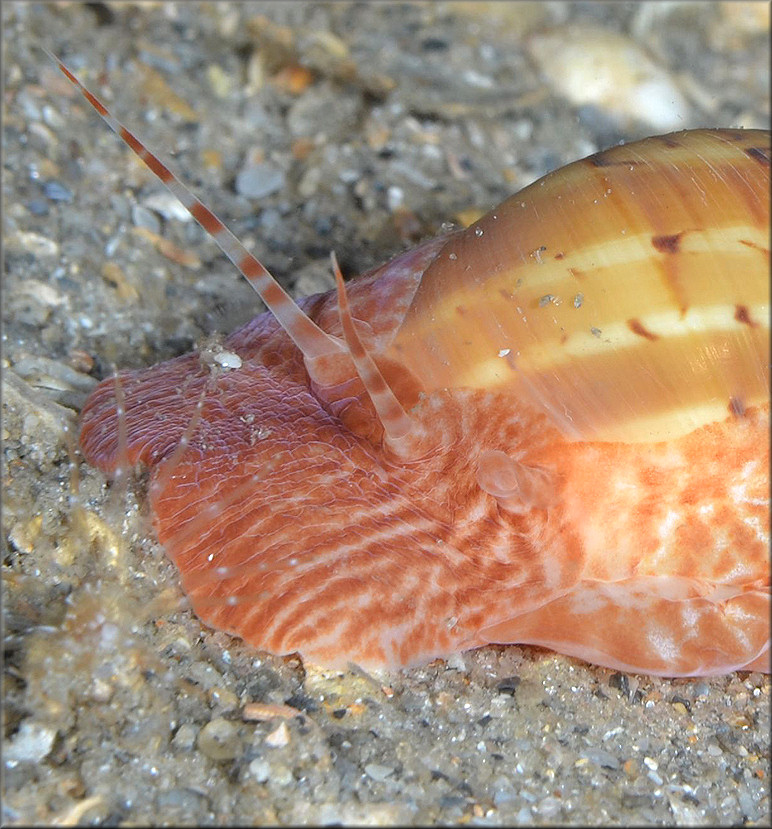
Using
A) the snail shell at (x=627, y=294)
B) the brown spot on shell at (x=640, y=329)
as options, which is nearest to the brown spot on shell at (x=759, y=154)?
the snail shell at (x=627, y=294)

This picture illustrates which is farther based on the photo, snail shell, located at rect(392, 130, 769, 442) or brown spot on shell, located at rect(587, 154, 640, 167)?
brown spot on shell, located at rect(587, 154, 640, 167)

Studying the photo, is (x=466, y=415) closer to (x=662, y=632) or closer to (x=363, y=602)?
(x=363, y=602)

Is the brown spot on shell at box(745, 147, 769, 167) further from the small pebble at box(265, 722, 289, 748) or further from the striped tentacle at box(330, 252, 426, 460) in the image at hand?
the small pebble at box(265, 722, 289, 748)

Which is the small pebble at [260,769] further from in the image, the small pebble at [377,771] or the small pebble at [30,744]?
the small pebble at [30,744]

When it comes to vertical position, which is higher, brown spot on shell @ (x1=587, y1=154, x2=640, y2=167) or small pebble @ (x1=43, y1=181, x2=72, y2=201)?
small pebble @ (x1=43, y1=181, x2=72, y2=201)

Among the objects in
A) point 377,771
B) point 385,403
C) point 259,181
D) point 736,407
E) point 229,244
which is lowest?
point 377,771

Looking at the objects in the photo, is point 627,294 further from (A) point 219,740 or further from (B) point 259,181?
(B) point 259,181

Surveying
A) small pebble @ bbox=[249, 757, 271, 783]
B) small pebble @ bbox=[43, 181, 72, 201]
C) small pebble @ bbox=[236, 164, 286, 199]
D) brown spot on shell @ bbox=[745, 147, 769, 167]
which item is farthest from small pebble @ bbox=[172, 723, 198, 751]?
small pebble @ bbox=[236, 164, 286, 199]

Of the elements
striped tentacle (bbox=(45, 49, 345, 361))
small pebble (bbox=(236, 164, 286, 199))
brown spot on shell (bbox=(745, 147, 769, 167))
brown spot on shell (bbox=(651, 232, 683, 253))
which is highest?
striped tentacle (bbox=(45, 49, 345, 361))

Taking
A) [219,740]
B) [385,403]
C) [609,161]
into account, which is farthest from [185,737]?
[609,161]
